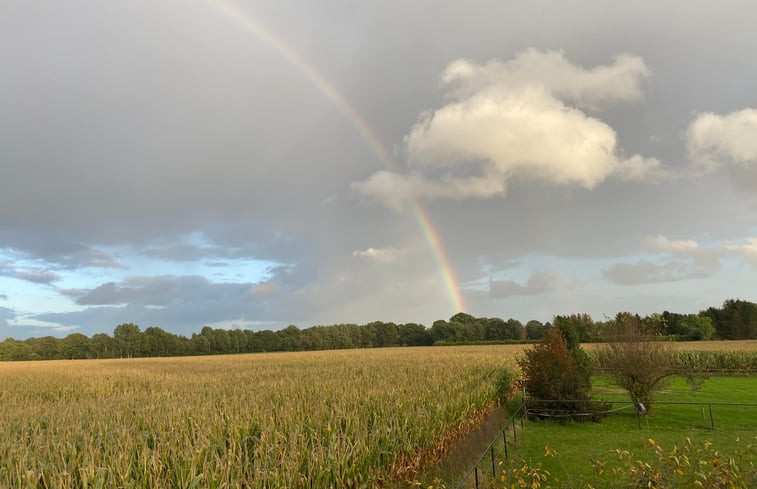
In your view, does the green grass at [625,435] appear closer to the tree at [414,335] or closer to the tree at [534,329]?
the tree at [534,329]

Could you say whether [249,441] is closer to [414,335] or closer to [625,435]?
[625,435]

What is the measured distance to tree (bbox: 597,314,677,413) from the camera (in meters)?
18.4

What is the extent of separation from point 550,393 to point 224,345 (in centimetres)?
12201

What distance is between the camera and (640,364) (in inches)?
731

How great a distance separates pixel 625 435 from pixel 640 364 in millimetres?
4805

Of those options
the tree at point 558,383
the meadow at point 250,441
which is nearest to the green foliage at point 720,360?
the tree at point 558,383

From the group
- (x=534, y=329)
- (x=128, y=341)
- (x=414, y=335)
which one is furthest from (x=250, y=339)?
(x=534, y=329)

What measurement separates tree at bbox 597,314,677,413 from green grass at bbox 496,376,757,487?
108cm

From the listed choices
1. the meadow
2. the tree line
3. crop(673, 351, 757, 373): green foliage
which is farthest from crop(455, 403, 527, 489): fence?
the tree line

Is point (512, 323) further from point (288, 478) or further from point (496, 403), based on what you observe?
point (288, 478)

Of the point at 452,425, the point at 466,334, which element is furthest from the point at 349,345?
the point at 452,425

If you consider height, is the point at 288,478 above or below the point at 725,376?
above

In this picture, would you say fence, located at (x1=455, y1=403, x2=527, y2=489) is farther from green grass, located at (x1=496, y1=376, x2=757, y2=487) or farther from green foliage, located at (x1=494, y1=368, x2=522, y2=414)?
green foliage, located at (x1=494, y1=368, x2=522, y2=414)

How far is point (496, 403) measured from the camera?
1903 centimetres
